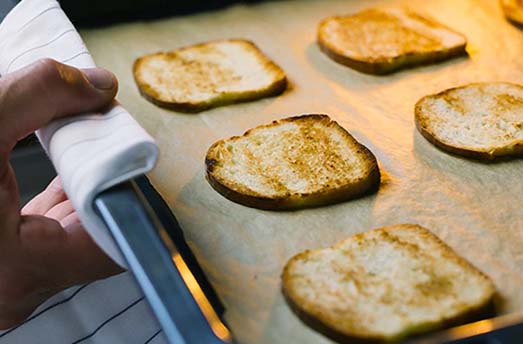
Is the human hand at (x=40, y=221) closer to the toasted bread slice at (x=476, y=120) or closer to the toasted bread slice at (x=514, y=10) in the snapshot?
the toasted bread slice at (x=476, y=120)

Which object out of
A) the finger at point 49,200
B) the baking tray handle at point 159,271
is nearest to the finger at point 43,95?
the baking tray handle at point 159,271

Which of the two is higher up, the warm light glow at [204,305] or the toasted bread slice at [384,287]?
the warm light glow at [204,305]

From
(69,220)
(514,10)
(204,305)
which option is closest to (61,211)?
(69,220)

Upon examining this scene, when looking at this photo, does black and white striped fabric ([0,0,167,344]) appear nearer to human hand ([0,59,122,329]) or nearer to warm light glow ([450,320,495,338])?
human hand ([0,59,122,329])

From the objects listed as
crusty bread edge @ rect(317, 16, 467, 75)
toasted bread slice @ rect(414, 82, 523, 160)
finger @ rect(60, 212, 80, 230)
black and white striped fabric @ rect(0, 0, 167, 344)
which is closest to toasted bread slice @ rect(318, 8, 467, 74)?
crusty bread edge @ rect(317, 16, 467, 75)

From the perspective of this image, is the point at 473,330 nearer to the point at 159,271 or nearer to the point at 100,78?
the point at 159,271

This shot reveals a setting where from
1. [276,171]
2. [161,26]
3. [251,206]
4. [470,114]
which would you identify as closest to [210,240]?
[251,206]

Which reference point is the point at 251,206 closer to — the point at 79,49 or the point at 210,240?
the point at 210,240

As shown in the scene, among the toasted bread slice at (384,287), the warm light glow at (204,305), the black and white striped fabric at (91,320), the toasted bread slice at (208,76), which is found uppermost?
the warm light glow at (204,305)
